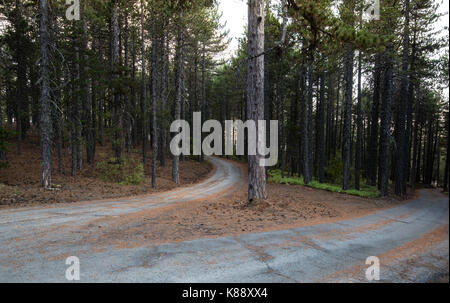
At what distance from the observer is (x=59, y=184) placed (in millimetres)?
12766

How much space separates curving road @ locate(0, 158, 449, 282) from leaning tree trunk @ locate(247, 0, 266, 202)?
2.87 meters

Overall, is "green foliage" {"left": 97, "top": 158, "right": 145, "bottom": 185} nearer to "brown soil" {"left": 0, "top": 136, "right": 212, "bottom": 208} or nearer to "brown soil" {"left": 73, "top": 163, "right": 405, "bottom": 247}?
"brown soil" {"left": 0, "top": 136, "right": 212, "bottom": 208}

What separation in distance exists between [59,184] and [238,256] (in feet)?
42.2

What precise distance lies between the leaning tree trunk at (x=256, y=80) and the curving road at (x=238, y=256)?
2.87 metres

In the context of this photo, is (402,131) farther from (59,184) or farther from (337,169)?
(59,184)

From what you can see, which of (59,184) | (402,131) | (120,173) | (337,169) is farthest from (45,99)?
(337,169)

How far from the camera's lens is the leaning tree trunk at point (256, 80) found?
8.27 meters

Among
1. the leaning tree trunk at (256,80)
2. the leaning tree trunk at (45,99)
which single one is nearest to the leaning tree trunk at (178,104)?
the leaning tree trunk at (45,99)

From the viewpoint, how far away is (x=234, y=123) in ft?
156

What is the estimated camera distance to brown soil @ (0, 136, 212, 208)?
31.6 ft

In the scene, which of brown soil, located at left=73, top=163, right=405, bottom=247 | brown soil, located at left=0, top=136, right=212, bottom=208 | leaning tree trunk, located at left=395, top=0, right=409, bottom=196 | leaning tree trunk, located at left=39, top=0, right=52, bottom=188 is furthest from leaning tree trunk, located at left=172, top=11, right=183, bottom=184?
leaning tree trunk, located at left=395, top=0, right=409, bottom=196

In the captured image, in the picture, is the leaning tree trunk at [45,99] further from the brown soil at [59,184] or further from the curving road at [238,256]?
the curving road at [238,256]

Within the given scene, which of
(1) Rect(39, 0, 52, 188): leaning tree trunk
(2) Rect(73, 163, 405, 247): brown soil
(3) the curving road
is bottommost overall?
(2) Rect(73, 163, 405, 247): brown soil
